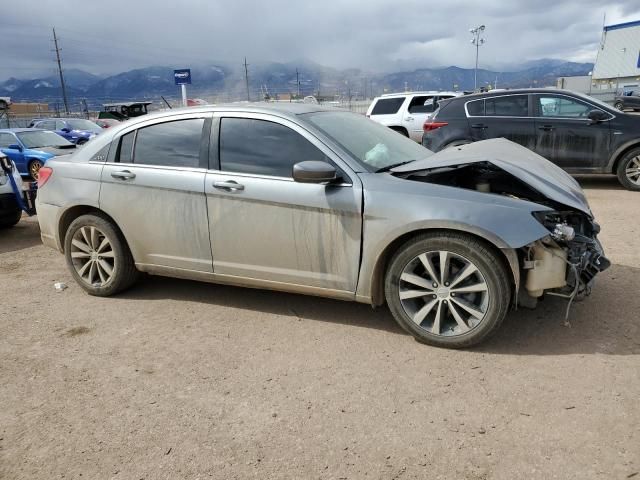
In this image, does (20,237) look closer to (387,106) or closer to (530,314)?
(530,314)

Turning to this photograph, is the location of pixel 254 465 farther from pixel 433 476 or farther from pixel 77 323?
pixel 77 323

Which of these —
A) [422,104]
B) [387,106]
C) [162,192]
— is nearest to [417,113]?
[422,104]

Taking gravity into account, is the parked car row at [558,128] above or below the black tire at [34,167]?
above

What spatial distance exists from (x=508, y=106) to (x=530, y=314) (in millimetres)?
6346

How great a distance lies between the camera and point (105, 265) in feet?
14.9

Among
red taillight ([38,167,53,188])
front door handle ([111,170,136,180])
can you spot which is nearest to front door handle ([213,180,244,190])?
front door handle ([111,170,136,180])

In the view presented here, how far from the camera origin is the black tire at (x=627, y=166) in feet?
27.9

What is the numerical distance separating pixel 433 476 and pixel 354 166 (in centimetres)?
205

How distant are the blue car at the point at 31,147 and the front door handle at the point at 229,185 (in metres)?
10.0

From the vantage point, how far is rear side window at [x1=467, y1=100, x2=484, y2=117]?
9.40 m

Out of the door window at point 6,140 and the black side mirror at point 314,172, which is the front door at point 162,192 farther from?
the door window at point 6,140

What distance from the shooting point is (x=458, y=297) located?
11.0 ft

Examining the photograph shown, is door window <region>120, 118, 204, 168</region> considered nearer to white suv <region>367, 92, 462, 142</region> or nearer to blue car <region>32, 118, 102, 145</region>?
white suv <region>367, 92, 462, 142</region>

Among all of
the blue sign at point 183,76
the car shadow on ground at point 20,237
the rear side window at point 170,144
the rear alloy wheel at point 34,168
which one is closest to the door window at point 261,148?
the rear side window at point 170,144
